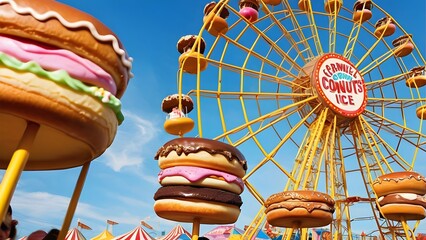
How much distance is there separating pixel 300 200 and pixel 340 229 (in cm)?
657

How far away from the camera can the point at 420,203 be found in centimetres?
980

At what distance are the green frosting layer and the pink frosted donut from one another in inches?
431

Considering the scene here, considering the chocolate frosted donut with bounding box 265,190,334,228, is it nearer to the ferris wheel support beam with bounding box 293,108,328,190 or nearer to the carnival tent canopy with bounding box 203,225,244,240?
the ferris wheel support beam with bounding box 293,108,328,190

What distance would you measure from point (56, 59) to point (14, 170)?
33.2 inches

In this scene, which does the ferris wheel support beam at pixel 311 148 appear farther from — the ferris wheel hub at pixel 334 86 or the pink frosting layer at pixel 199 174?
the pink frosting layer at pixel 199 174

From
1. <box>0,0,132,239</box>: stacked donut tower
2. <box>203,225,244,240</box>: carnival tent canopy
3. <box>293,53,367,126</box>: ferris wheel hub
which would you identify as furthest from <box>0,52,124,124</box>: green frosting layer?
<box>203,225,244,240</box>: carnival tent canopy

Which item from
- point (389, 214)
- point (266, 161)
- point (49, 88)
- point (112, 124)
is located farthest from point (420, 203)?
point (49, 88)

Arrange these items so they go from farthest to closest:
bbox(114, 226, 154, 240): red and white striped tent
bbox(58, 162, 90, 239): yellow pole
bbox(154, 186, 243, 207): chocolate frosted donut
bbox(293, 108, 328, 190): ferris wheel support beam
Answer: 1. bbox(114, 226, 154, 240): red and white striped tent
2. bbox(293, 108, 328, 190): ferris wheel support beam
3. bbox(154, 186, 243, 207): chocolate frosted donut
4. bbox(58, 162, 90, 239): yellow pole

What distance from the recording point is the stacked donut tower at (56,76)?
291 cm

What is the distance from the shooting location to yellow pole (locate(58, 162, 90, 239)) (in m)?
3.52

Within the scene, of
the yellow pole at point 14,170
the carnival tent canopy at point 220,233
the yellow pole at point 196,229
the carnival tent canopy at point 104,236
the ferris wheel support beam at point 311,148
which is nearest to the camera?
the yellow pole at point 14,170

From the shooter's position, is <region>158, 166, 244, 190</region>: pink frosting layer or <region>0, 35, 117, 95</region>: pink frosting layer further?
<region>158, 166, 244, 190</region>: pink frosting layer

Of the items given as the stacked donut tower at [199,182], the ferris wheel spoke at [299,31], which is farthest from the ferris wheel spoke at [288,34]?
the stacked donut tower at [199,182]

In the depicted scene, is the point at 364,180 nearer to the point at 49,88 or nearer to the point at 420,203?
the point at 420,203
